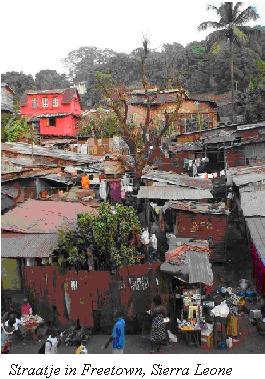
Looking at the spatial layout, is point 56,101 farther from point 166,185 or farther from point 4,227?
point 4,227

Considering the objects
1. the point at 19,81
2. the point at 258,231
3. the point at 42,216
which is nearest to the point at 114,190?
the point at 42,216

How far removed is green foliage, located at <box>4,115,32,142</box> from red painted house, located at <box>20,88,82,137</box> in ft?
29.1

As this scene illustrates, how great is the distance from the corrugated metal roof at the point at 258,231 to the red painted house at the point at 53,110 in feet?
87.6

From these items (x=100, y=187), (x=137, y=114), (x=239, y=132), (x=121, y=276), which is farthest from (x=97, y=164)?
(x=137, y=114)

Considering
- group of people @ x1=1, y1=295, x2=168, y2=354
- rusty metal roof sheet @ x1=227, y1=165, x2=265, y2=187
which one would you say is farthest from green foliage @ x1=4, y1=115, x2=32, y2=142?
group of people @ x1=1, y1=295, x2=168, y2=354

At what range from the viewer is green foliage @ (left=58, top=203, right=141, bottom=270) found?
11.0 meters

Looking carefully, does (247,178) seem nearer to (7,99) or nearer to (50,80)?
(7,99)

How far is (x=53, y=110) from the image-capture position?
→ 41.0 meters

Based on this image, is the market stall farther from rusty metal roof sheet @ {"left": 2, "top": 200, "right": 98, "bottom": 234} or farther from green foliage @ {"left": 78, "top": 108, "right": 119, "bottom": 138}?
green foliage @ {"left": 78, "top": 108, "right": 119, "bottom": 138}

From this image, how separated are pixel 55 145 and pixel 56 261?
67.9ft

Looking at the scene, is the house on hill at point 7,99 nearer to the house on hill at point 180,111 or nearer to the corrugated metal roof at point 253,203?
the house on hill at point 180,111

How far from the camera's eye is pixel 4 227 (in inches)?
511

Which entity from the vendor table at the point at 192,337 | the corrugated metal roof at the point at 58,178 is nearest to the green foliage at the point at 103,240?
the vendor table at the point at 192,337

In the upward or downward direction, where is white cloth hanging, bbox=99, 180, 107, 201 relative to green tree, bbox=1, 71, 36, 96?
downward
